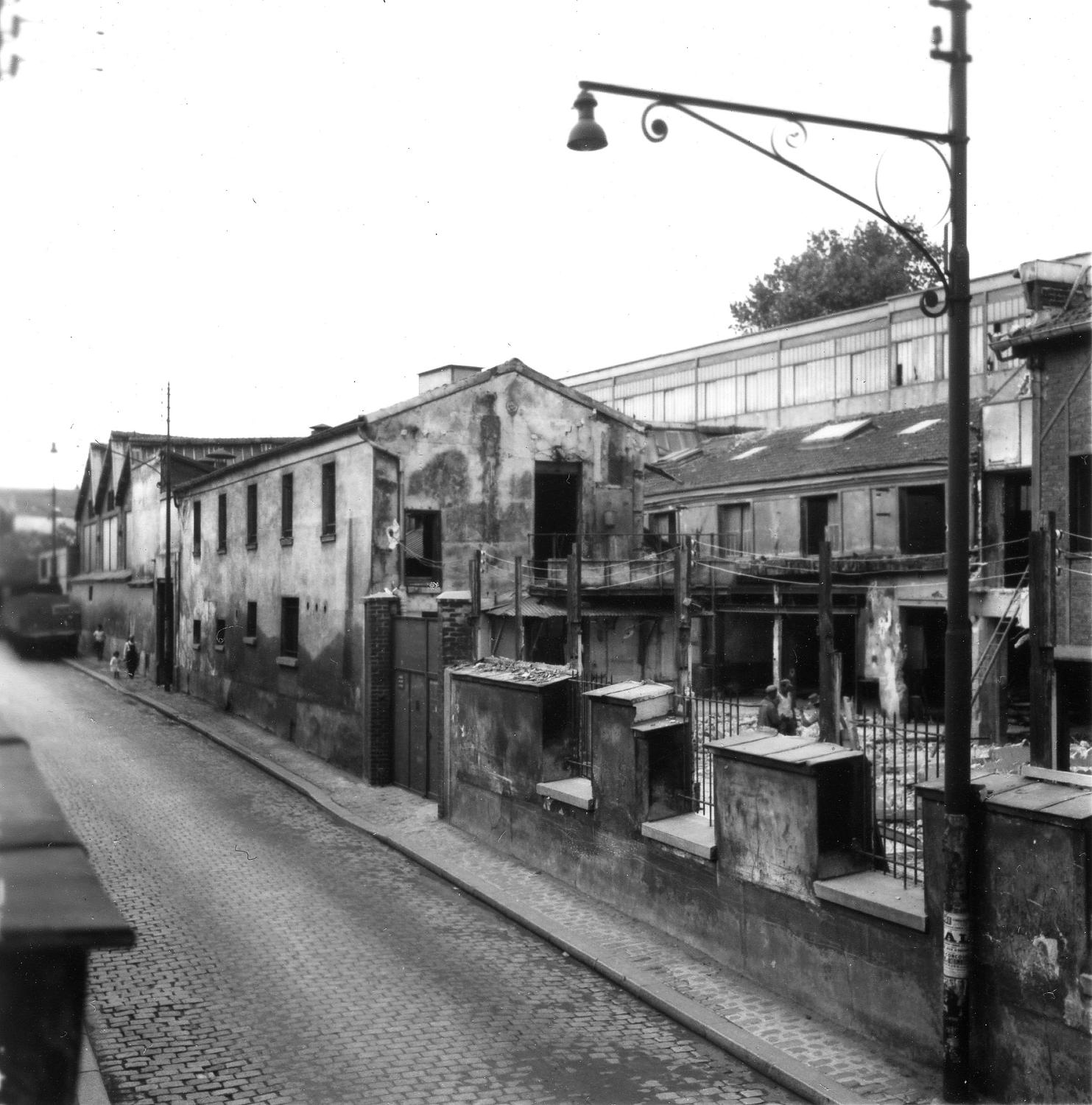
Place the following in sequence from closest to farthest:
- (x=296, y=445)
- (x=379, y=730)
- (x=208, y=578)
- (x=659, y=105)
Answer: (x=659, y=105)
(x=379, y=730)
(x=296, y=445)
(x=208, y=578)

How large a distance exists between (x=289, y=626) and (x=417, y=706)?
26.8 ft

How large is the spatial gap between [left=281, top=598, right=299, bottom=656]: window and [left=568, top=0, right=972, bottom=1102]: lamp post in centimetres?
1925

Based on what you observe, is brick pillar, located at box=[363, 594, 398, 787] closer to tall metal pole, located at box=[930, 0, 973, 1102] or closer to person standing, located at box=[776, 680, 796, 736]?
person standing, located at box=[776, 680, 796, 736]

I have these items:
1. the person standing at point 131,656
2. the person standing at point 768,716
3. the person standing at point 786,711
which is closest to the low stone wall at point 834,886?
the person standing at point 768,716

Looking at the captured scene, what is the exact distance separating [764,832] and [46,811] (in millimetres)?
7342

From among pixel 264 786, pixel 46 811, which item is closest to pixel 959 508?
pixel 46 811

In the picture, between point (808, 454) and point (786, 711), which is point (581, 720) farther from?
point (808, 454)

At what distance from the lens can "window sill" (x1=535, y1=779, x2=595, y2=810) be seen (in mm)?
12008

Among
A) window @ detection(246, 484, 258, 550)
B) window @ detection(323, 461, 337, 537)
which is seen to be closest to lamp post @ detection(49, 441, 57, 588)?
window @ detection(323, 461, 337, 537)

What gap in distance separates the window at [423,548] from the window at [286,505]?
4.66 metres

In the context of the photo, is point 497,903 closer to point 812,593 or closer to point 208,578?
point 812,593

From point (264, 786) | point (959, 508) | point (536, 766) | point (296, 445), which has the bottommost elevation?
point (264, 786)

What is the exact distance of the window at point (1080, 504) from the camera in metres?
17.6

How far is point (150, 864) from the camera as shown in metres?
13.5
